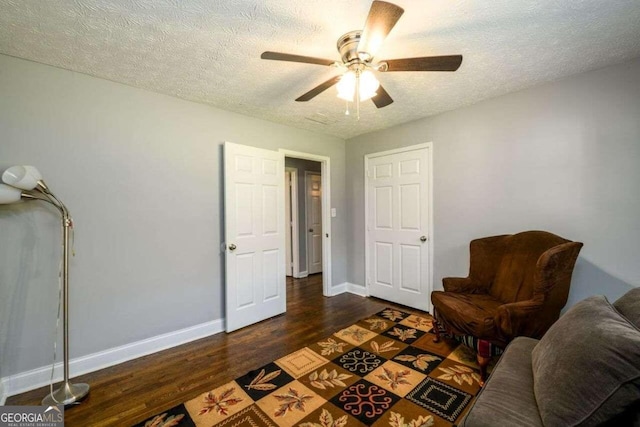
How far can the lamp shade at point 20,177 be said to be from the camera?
1.75m

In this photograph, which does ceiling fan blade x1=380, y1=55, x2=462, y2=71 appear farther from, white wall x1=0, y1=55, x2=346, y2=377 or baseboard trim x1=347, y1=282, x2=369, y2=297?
baseboard trim x1=347, y1=282, x2=369, y2=297

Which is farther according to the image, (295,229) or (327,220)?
(295,229)

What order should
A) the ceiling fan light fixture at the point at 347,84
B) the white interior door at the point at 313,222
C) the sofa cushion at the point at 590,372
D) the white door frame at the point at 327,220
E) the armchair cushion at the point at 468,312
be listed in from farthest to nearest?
the white interior door at the point at 313,222
the white door frame at the point at 327,220
the armchair cushion at the point at 468,312
the ceiling fan light fixture at the point at 347,84
the sofa cushion at the point at 590,372

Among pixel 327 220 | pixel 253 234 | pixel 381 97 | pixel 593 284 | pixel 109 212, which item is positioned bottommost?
pixel 593 284

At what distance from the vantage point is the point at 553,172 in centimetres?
248

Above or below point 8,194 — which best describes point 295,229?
below

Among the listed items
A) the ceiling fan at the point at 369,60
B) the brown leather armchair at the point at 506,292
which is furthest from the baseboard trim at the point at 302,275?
the ceiling fan at the point at 369,60

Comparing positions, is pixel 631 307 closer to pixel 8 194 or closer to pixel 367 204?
pixel 367 204

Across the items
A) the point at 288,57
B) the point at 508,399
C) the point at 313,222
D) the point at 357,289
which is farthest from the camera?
the point at 313,222

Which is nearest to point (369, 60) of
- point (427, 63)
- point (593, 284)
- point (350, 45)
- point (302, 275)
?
point (350, 45)

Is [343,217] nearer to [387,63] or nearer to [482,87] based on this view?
[482,87]

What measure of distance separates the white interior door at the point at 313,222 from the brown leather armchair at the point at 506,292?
9.92 ft

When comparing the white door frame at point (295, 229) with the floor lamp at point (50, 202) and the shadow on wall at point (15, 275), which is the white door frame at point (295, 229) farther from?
the shadow on wall at point (15, 275)
